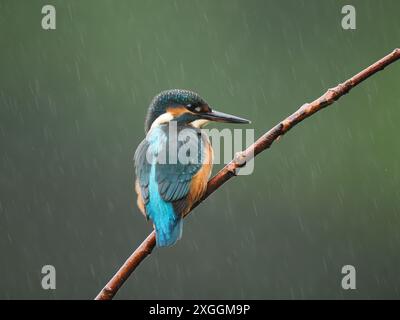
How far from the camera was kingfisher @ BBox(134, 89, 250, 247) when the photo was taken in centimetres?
263

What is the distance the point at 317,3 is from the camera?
7.82 m

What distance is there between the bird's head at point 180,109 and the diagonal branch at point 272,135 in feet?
2.22

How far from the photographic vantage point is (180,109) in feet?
9.62

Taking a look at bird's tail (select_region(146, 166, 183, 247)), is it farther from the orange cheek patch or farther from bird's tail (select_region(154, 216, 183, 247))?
the orange cheek patch

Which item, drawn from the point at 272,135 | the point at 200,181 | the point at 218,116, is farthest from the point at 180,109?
the point at 272,135

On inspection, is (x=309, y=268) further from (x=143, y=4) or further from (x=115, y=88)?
(x=143, y=4)

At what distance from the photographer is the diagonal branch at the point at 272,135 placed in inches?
74.7

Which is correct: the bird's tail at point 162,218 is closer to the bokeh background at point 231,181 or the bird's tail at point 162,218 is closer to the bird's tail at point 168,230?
the bird's tail at point 168,230

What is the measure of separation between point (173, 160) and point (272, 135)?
2.51 ft

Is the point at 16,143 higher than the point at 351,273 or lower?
higher

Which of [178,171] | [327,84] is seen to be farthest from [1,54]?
[178,171]

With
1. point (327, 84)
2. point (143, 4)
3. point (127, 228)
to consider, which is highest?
point (143, 4)

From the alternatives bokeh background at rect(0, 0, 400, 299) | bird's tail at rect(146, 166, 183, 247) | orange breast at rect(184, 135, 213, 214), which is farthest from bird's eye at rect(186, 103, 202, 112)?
bokeh background at rect(0, 0, 400, 299)

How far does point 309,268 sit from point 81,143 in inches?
92.4
